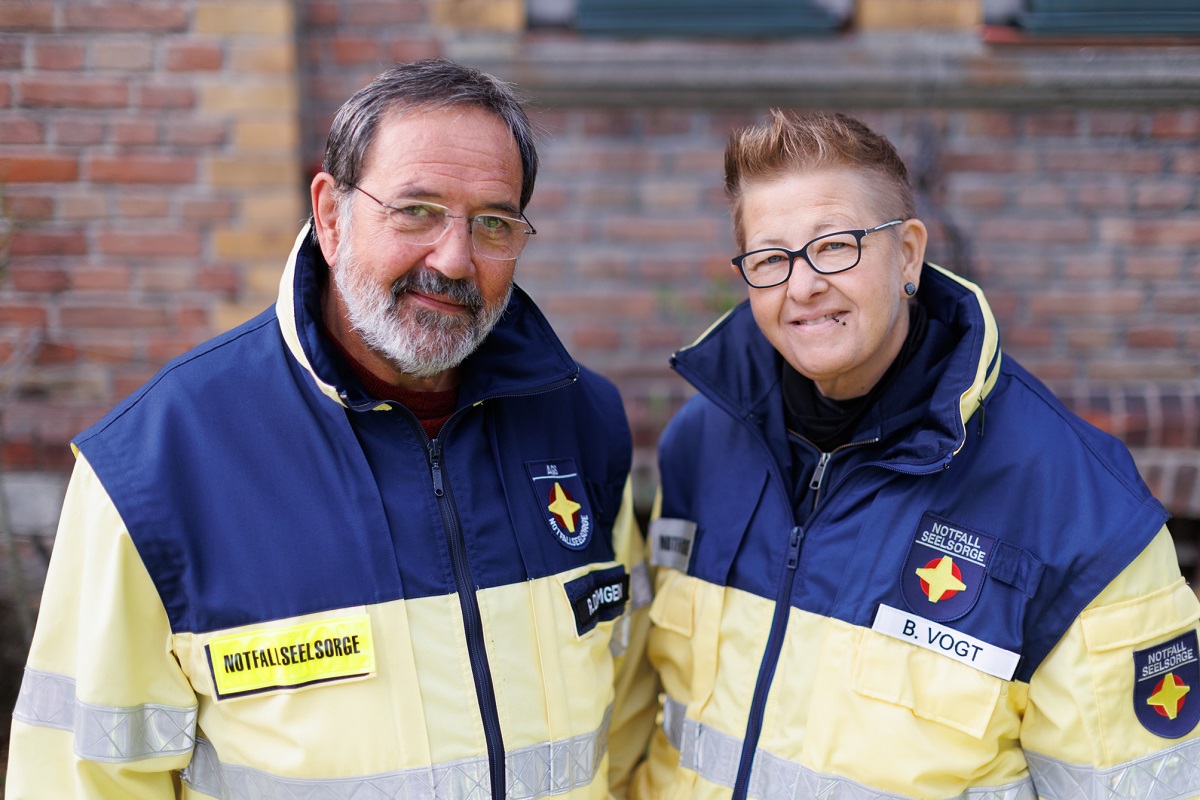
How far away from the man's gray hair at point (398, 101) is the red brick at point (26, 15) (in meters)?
2.02

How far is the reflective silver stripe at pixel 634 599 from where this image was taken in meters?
2.27

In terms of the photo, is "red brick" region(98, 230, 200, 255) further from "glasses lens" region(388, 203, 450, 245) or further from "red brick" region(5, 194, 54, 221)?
"glasses lens" region(388, 203, 450, 245)

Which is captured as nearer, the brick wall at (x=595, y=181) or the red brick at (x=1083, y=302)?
the brick wall at (x=595, y=181)

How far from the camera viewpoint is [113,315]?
3.44 m

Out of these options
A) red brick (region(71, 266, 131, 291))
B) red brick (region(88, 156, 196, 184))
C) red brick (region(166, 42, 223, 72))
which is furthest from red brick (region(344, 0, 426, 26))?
red brick (region(71, 266, 131, 291))

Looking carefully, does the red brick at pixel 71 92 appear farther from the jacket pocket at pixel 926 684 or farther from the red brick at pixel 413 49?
the jacket pocket at pixel 926 684

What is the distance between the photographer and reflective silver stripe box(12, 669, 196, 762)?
5.49ft

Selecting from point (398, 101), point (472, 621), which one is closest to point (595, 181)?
point (398, 101)

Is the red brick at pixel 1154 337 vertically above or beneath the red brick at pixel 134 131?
beneath

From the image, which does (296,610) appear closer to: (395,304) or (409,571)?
(409,571)

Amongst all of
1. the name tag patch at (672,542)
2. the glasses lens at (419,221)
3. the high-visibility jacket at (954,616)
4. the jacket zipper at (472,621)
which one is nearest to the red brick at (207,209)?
the glasses lens at (419,221)

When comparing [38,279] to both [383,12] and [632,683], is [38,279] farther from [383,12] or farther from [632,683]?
[632,683]

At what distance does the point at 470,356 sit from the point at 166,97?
2037mm

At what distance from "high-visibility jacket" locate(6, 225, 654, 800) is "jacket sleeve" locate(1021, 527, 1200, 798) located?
3.11 feet
